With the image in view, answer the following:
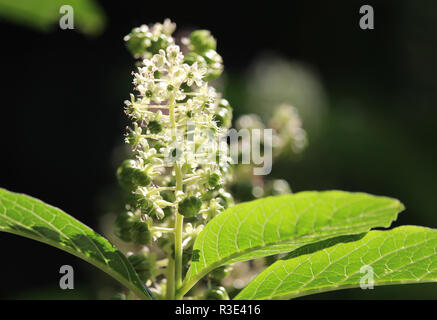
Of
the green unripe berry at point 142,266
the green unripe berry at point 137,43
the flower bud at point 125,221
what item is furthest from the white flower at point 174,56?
the green unripe berry at point 142,266

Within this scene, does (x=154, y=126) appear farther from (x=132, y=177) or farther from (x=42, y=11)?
(x=42, y=11)

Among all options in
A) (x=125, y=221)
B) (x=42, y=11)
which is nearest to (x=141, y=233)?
(x=125, y=221)

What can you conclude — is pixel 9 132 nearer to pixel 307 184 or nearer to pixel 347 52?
pixel 307 184

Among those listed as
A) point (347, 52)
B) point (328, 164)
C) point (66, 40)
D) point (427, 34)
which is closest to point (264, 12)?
point (347, 52)

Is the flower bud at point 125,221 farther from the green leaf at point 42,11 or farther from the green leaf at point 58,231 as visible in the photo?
the green leaf at point 42,11

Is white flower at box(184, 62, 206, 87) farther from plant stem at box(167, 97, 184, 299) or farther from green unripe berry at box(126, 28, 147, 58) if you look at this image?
green unripe berry at box(126, 28, 147, 58)
